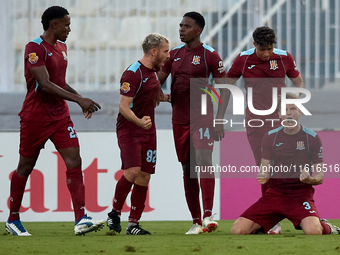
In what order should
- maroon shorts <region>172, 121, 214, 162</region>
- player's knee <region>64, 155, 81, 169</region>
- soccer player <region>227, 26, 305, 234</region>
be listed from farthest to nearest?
1. soccer player <region>227, 26, 305, 234</region>
2. maroon shorts <region>172, 121, 214, 162</region>
3. player's knee <region>64, 155, 81, 169</region>

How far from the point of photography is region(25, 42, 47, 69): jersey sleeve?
4.50 m

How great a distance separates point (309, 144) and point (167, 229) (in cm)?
169

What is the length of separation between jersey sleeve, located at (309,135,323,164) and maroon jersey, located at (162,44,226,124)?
929 mm

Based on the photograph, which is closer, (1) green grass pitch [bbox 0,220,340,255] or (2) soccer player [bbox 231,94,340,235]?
(1) green grass pitch [bbox 0,220,340,255]

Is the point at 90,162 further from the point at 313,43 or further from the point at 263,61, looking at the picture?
the point at 313,43

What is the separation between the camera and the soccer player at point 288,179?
4684mm

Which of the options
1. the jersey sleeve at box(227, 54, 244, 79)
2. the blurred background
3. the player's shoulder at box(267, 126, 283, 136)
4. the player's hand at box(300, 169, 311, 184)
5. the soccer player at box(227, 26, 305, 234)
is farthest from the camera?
the blurred background

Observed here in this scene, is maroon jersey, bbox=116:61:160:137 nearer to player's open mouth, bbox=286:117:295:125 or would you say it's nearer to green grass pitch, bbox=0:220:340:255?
green grass pitch, bbox=0:220:340:255

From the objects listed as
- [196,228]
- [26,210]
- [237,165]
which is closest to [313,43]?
[237,165]

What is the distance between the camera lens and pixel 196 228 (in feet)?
→ 16.5

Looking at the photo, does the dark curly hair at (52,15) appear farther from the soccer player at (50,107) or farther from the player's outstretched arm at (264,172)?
the player's outstretched arm at (264,172)

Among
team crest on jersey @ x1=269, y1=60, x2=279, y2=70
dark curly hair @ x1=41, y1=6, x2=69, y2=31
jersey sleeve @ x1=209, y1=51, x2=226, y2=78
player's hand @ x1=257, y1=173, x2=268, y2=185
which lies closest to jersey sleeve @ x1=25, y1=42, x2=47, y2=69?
A: dark curly hair @ x1=41, y1=6, x2=69, y2=31

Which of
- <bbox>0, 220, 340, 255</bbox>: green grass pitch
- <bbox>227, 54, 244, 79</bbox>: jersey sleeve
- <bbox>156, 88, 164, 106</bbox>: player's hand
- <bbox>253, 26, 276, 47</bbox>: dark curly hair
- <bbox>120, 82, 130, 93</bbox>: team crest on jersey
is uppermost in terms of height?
<bbox>253, 26, 276, 47</bbox>: dark curly hair

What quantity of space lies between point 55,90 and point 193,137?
1284 millimetres
